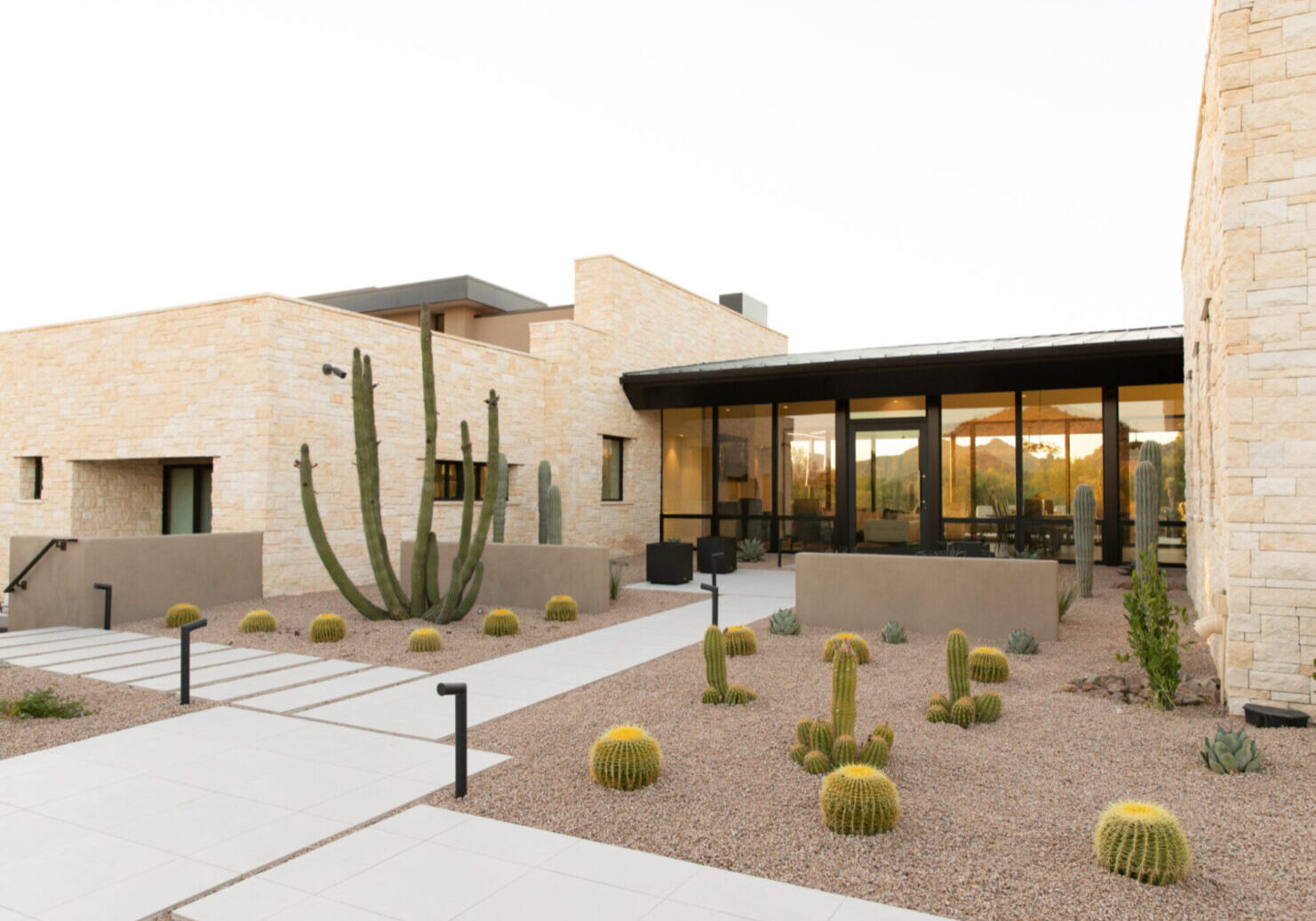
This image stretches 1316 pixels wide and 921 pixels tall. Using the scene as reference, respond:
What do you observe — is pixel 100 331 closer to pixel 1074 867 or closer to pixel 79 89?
pixel 79 89

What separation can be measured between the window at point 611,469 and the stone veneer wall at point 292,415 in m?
0.26

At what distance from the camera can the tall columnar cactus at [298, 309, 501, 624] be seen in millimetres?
10039

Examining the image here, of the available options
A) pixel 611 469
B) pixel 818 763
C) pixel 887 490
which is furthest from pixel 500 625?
pixel 887 490

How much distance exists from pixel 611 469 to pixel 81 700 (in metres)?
13.4

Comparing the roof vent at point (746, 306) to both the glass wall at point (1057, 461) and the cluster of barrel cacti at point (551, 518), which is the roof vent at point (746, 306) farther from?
the cluster of barrel cacti at point (551, 518)

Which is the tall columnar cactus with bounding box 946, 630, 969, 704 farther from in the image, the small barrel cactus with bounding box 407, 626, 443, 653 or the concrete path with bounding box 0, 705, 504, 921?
the small barrel cactus with bounding box 407, 626, 443, 653

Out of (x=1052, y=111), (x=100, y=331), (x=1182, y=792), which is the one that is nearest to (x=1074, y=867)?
(x=1182, y=792)

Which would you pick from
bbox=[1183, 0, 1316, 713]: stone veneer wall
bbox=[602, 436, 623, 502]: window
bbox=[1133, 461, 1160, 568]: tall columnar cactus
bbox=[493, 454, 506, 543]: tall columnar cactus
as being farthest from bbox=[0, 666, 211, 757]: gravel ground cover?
bbox=[602, 436, 623, 502]: window

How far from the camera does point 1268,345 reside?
19.0 ft

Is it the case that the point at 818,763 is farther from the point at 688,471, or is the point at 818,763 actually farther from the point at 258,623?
the point at 688,471

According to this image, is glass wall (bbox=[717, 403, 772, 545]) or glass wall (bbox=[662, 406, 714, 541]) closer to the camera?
glass wall (bbox=[717, 403, 772, 545])

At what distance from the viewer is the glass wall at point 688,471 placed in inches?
777

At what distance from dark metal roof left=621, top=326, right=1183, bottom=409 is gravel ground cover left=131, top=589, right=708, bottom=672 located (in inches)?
279

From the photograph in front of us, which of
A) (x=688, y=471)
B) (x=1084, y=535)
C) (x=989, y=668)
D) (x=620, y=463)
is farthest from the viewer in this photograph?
(x=688, y=471)
